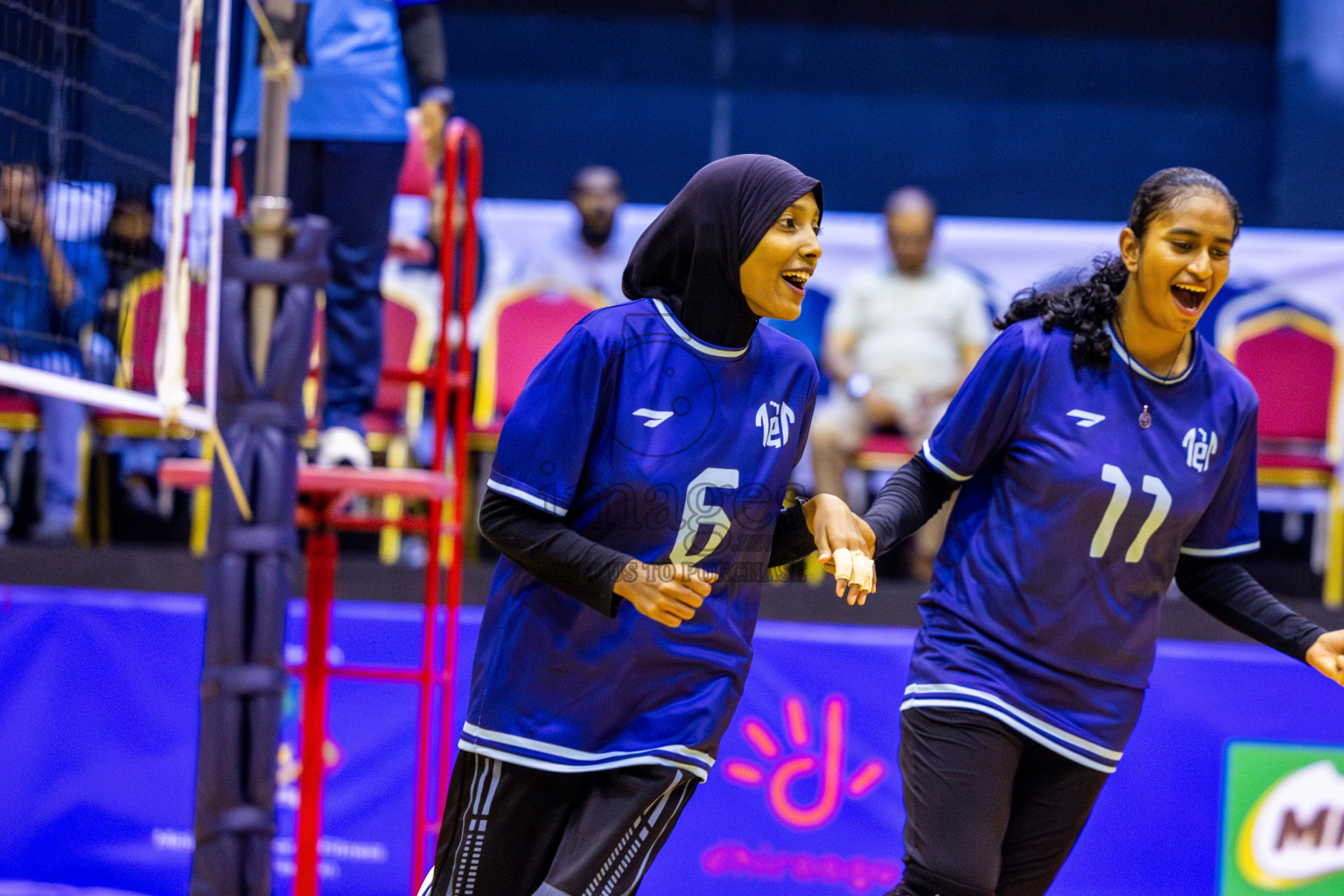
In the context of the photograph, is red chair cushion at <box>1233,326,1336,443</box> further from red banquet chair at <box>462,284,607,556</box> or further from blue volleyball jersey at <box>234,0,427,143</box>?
blue volleyball jersey at <box>234,0,427,143</box>

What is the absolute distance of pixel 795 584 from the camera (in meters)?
6.03

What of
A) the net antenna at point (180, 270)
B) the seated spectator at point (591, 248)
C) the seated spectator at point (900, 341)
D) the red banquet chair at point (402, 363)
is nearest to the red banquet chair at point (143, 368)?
the net antenna at point (180, 270)

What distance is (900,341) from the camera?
7.09 m

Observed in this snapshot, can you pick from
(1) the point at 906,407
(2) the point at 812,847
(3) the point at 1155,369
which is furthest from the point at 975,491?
(1) the point at 906,407

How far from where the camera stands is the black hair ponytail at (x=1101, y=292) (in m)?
2.92

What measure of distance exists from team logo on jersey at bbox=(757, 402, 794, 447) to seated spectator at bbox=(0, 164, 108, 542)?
6.60 ft

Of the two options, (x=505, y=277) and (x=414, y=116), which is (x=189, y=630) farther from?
(x=505, y=277)

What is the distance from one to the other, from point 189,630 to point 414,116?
2262mm

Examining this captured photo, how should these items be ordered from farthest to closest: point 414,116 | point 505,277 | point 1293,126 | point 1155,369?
point 1293,126 → point 505,277 → point 414,116 → point 1155,369

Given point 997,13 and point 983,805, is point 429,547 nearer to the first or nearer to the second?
point 983,805

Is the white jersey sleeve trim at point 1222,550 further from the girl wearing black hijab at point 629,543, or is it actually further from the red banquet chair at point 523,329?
the red banquet chair at point 523,329

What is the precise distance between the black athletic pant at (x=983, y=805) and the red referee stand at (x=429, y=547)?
1.81 metres

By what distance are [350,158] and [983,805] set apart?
2.98 m

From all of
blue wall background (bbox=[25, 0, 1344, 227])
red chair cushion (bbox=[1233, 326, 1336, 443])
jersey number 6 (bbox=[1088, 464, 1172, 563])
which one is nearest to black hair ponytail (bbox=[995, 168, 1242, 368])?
jersey number 6 (bbox=[1088, 464, 1172, 563])
